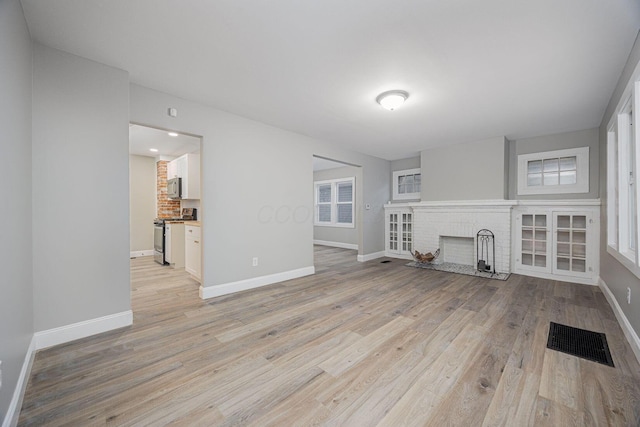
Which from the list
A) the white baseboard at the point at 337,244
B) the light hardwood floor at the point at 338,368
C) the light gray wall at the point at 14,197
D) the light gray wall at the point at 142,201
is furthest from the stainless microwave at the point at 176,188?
the white baseboard at the point at 337,244

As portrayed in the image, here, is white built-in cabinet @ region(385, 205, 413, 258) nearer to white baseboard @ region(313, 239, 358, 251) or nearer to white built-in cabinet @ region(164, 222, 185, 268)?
white baseboard @ region(313, 239, 358, 251)

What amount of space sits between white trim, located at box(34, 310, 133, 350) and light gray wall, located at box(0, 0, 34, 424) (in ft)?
0.52

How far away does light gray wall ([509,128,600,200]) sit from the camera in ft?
13.6

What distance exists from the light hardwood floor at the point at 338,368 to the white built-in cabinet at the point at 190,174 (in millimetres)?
2730

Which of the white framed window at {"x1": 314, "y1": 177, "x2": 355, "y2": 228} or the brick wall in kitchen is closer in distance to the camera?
the brick wall in kitchen

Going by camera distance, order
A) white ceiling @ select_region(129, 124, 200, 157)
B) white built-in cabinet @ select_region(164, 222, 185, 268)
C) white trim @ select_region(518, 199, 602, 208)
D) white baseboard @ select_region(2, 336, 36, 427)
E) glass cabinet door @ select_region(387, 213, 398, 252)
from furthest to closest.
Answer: glass cabinet door @ select_region(387, 213, 398, 252), white built-in cabinet @ select_region(164, 222, 185, 268), white ceiling @ select_region(129, 124, 200, 157), white trim @ select_region(518, 199, 602, 208), white baseboard @ select_region(2, 336, 36, 427)

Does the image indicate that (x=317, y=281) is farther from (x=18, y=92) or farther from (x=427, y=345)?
(x=18, y=92)

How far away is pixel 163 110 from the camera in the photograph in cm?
296

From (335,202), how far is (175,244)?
4.66 meters

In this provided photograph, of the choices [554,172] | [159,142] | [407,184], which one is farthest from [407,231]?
[159,142]

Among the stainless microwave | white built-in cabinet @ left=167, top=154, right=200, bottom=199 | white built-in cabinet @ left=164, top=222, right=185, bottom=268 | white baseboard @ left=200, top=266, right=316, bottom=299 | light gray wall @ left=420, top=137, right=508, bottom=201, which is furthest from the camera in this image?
the stainless microwave

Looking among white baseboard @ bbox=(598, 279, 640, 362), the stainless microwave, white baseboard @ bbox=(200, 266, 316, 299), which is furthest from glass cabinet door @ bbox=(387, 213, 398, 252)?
the stainless microwave

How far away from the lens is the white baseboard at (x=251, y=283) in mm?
3359

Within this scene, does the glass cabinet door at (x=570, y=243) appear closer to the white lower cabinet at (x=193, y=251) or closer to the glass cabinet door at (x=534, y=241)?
the glass cabinet door at (x=534, y=241)
